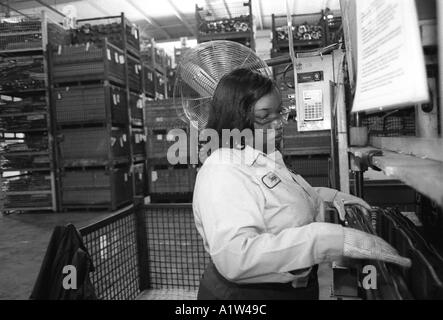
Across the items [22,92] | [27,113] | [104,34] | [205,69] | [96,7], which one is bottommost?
[205,69]

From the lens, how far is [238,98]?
4.63 feet

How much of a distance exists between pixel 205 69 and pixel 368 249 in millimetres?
1549

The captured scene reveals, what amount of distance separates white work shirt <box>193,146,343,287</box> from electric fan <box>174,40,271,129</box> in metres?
0.91

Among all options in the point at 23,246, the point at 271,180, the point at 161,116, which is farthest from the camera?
the point at 161,116

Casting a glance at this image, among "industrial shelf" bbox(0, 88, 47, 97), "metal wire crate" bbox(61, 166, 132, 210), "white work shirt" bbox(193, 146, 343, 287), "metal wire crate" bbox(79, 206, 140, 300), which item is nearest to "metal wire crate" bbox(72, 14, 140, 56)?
"industrial shelf" bbox(0, 88, 47, 97)

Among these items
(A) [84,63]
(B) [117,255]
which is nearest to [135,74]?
(A) [84,63]

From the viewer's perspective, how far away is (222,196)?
1.18m

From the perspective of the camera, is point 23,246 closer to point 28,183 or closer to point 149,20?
point 28,183

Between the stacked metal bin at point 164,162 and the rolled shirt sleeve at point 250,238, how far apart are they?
4.38 m

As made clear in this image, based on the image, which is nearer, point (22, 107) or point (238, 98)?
point (238, 98)

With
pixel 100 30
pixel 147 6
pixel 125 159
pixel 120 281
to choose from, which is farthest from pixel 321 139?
pixel 147 6

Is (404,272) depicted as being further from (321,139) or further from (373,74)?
(321,139)

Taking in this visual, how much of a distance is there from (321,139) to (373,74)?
4.49m

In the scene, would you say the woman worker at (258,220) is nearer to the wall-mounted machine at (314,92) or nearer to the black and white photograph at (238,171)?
the black and white photograph at (238,171)
